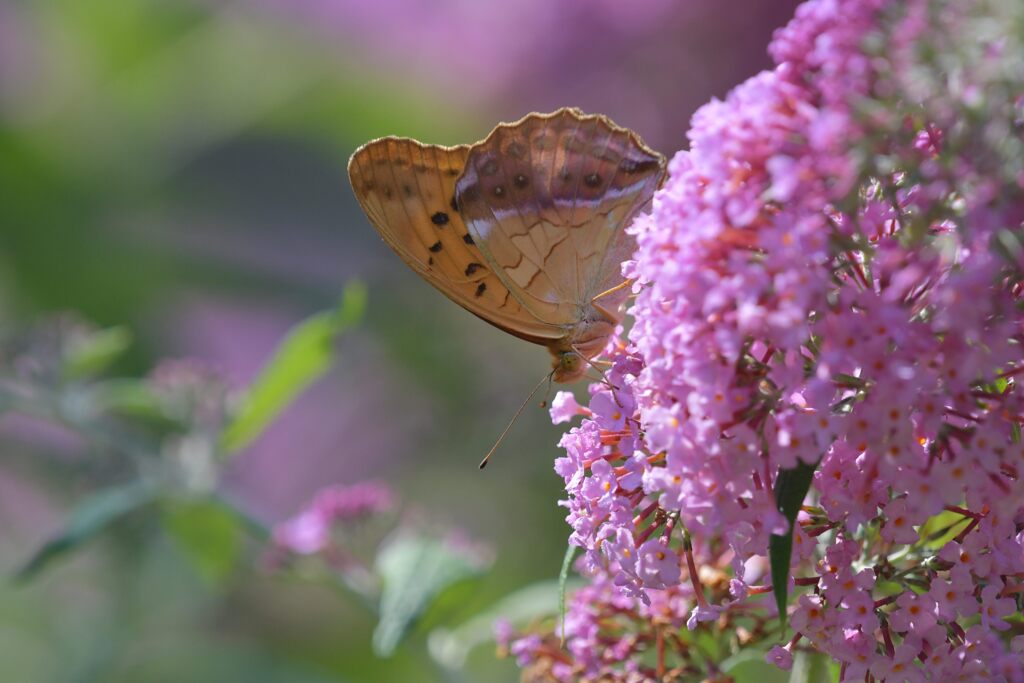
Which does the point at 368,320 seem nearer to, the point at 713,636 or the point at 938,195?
the point at 713,636

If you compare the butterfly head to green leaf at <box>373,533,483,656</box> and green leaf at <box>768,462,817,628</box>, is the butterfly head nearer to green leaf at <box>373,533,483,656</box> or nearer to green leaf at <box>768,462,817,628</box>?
green leaf at <box>373,533,483,656</box>

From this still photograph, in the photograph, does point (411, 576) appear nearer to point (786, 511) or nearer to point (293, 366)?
point (293, 366)

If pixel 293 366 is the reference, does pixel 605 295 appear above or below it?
below

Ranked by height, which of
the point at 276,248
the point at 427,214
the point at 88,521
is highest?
the point at 276,248

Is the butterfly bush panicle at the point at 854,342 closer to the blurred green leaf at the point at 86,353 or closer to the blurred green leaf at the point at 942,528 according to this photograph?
the blurred green leaf at the point at 942,528

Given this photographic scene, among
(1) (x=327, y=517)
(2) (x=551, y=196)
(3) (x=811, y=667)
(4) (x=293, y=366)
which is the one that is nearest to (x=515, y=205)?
(2) (x=551, y=196)

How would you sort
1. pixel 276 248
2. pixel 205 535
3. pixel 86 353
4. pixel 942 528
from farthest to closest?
pixel 276 248 → pixel 205 535 → pixel 86 353 → pixel 942 528

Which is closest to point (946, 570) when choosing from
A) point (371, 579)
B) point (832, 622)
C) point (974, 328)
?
point (832, 622)
